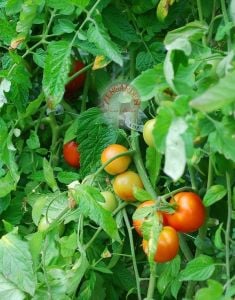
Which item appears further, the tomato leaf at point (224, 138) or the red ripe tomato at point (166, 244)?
the red ripe tomato at point (166, 244)

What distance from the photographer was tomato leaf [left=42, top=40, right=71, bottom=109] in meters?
1.00

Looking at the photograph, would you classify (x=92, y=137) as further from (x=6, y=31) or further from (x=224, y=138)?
(x=224, y=138)

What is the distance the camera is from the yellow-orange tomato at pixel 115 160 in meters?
1.07

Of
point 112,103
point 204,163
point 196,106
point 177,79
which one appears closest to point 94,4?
point 112,103

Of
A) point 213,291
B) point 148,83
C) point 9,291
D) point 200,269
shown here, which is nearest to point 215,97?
point 148,83

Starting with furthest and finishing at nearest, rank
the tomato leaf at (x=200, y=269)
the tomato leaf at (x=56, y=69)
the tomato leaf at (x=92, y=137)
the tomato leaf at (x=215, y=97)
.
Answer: the tomato leaf at (x=92, y=137), the tomato leaf at (x=56, y=69), the tomato leaf at (x=200, y=269), the tomato leaf at (x=215, y=97)

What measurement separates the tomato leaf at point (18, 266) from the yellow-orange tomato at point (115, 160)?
0.21m

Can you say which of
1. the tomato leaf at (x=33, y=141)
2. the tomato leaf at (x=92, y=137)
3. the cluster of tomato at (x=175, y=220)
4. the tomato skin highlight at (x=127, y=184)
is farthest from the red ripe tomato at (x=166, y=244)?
the tomato leaf at (x=33, y=141)

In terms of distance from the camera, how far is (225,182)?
3.24 ft

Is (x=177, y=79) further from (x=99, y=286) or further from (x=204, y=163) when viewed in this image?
(x=99, y=286)

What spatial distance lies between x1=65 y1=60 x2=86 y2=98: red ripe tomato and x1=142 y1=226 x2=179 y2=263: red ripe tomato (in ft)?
1.27

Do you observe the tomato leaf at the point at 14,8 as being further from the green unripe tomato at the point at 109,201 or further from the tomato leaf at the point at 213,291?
the tomato leaf at the point at 213,291

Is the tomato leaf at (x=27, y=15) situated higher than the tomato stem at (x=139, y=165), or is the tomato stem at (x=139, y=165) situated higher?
the tomato leaf at (x=27, y=15)

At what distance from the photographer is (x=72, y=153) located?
3.96 ft
